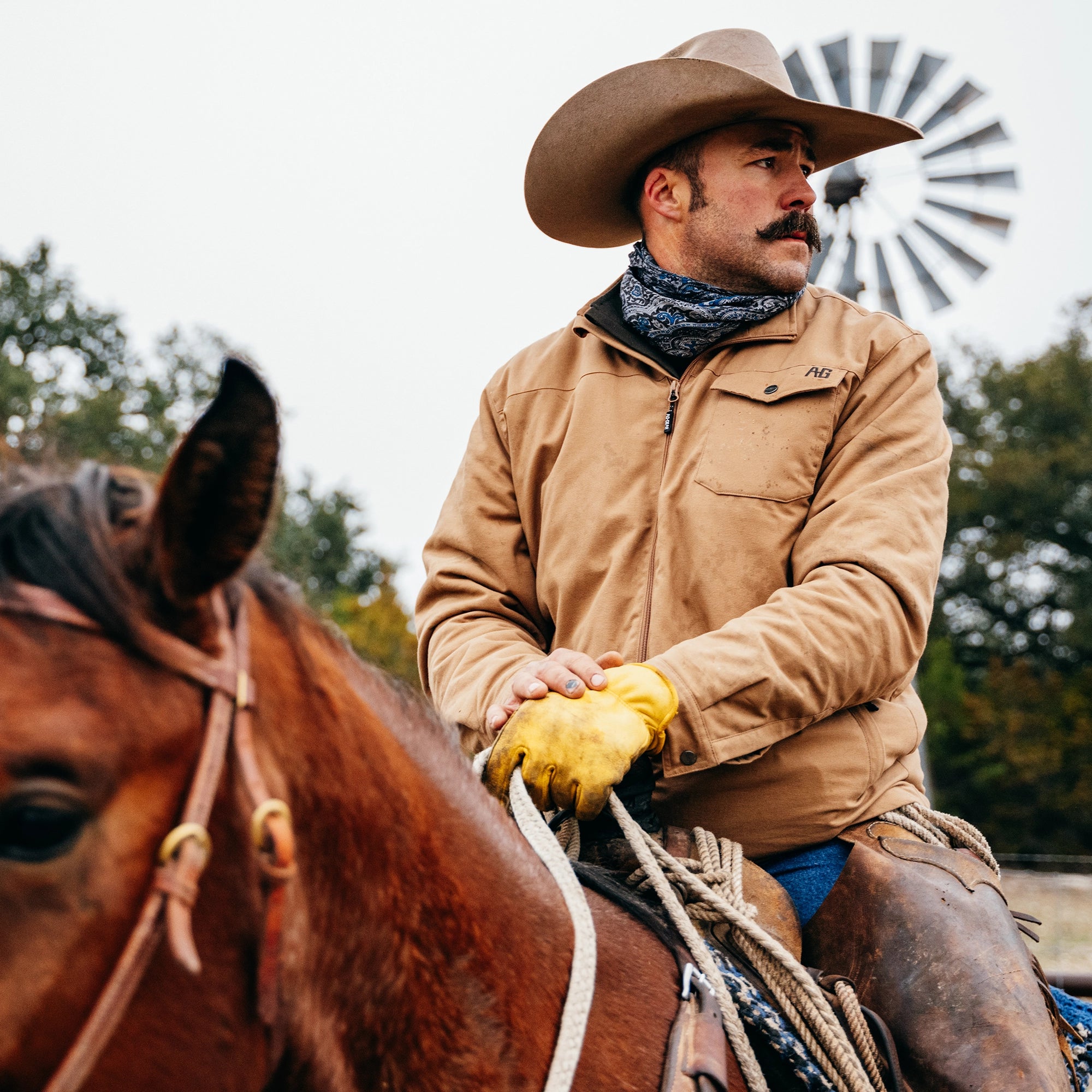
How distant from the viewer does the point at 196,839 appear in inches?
37.9

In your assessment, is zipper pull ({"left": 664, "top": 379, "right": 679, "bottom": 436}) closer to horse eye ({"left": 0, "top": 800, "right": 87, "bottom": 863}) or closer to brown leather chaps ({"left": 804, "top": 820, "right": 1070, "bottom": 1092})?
brown leather chaps ({"left": 804, "top": 820, "right": 1070, "bottom": 1092})

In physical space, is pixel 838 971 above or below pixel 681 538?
below

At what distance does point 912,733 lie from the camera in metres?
2.35

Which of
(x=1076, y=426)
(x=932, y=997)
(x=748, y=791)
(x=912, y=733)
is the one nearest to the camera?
(x=932, y=997)

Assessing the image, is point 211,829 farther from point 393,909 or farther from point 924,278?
point 924,278

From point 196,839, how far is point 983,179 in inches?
490

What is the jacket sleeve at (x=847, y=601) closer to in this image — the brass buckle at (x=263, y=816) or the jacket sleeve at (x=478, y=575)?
the jacket sleeve at (x=478, y=575)

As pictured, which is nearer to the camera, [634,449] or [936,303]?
[634,449]

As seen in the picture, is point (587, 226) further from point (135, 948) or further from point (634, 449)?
point (135, 948)

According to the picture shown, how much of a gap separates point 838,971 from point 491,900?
95 centimetres

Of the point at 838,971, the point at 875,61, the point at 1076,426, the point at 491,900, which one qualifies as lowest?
the point at 1076,426

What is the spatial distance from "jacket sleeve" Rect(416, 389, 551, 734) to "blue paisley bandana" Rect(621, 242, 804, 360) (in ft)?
1.57

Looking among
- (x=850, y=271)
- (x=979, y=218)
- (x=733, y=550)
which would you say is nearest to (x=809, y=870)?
(x=733, y=550)

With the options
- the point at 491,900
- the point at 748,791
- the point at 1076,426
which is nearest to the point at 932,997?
the point at 748,791
